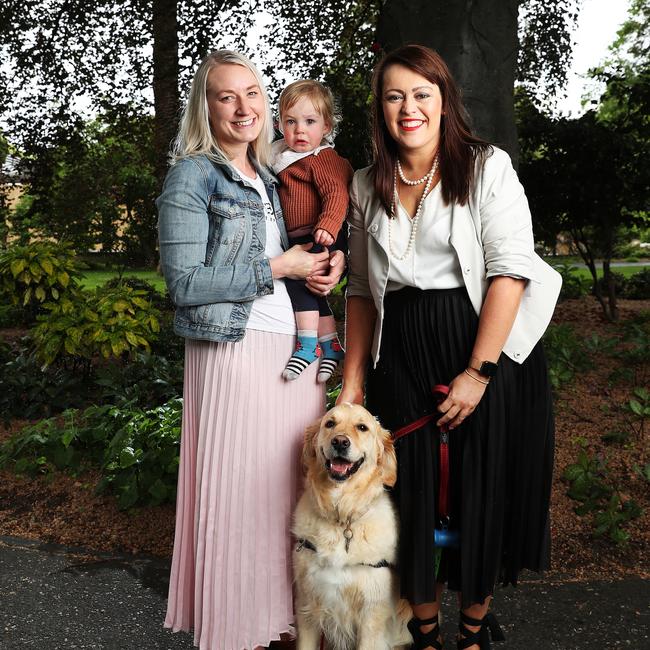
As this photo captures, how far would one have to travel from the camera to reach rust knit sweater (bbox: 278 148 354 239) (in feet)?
9.56

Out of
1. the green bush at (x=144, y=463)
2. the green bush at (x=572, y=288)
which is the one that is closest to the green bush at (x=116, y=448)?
the green bush at (x=144, y=463)

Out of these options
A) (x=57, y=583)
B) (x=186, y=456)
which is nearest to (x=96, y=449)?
(x=57, y=583)

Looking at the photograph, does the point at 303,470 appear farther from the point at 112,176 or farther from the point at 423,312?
the point at 112,176

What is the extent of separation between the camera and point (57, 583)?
171 inches

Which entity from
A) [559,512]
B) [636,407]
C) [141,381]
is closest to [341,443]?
[559,512]

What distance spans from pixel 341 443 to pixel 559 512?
2720 mm

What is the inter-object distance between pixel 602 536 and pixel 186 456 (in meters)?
2.83

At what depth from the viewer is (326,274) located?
2934mm

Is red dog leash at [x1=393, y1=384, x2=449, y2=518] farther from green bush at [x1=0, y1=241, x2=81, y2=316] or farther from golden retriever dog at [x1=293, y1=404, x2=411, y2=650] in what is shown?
green bush at [x1=0, y1=241, x2=81, y2=316]

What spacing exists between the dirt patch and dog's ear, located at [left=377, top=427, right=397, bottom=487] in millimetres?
2004

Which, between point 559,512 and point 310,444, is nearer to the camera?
point 310,444

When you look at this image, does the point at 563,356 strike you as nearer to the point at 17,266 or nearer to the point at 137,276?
the point at 17,266

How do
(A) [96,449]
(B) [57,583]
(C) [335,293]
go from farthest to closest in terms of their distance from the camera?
(C) [335,293], (A) [96,449], (B) [57,583]

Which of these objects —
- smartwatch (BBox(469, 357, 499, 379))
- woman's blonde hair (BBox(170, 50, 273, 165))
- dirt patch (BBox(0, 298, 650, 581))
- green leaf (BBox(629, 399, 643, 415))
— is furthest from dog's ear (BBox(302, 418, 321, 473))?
green leaf (BBox(629, 399, 643, 415))
